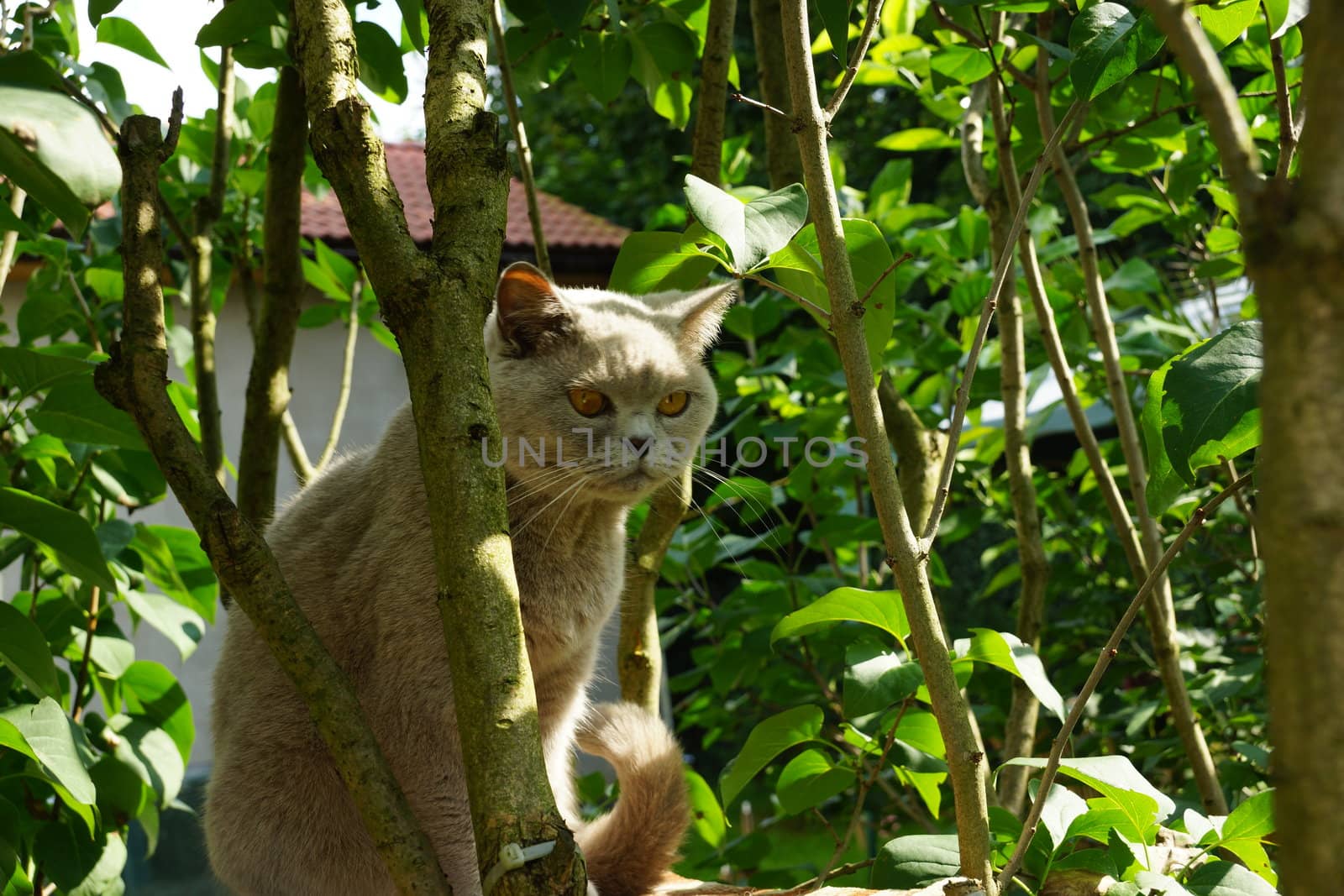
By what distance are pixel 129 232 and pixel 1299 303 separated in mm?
1111

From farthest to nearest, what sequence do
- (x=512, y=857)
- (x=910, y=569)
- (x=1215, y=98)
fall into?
(x=910, y=569) < (x=512, y=857) < (x=1215, y=98)

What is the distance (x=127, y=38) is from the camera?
6.10ft

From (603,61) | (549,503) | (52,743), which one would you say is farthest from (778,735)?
(603,61)

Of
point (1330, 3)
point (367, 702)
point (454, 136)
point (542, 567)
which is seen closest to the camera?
point (1330, 3)

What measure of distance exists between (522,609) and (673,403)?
47 cm

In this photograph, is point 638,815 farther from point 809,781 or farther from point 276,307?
point 276,307

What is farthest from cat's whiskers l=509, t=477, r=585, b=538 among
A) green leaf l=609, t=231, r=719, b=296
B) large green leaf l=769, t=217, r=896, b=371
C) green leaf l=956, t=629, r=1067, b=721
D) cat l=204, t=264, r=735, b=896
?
green leaf l=956, t=629, r=1067, b=721

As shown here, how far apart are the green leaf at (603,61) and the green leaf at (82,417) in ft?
2.93

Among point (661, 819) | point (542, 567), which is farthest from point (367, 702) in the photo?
point (661, 819)

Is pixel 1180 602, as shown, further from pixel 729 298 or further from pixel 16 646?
pixel 16 646

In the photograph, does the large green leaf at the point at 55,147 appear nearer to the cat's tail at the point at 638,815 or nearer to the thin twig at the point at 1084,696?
the thin twig at the point at 1084,696

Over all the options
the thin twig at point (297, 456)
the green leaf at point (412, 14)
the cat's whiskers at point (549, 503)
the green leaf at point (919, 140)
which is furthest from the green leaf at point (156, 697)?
the green leaf at point (919, 140)

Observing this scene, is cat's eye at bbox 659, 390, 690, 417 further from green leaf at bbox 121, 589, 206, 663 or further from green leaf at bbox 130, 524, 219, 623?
green leaf at bbox 121, 589, 206, 663

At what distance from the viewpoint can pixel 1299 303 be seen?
42 centimetres
